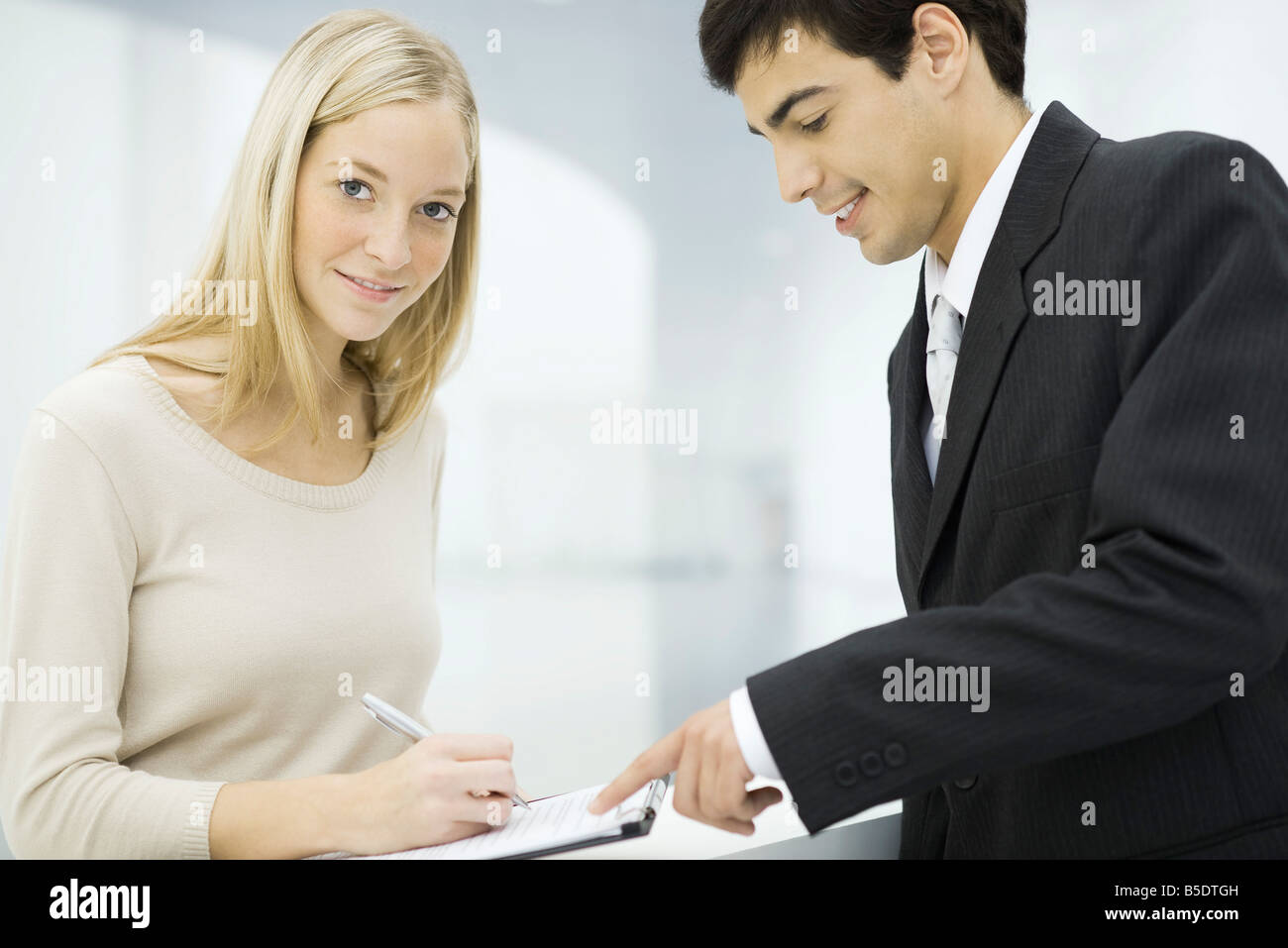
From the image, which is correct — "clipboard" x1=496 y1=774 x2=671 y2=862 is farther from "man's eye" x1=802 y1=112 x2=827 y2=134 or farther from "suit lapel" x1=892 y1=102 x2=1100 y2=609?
"man's eye" x1=802 y1=112 x2=827 y2=134

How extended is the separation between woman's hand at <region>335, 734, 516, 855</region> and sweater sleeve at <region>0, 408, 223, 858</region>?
0.65 feet

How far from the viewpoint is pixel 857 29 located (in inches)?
50.9

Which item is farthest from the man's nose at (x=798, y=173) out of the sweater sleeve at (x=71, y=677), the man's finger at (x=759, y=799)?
the sweater sleeve at (x=71, y=677)

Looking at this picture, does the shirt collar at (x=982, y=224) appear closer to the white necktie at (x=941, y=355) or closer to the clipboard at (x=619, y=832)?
the white necktie at (x=941, y=355)

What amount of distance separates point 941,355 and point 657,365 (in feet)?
9.14

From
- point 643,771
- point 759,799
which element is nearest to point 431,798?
point 643,771

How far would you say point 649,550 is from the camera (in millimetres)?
4098

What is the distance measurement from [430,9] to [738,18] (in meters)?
2.70

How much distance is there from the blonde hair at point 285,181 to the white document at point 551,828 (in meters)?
0.74

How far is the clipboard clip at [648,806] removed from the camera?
3.11ft

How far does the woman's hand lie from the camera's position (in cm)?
111
